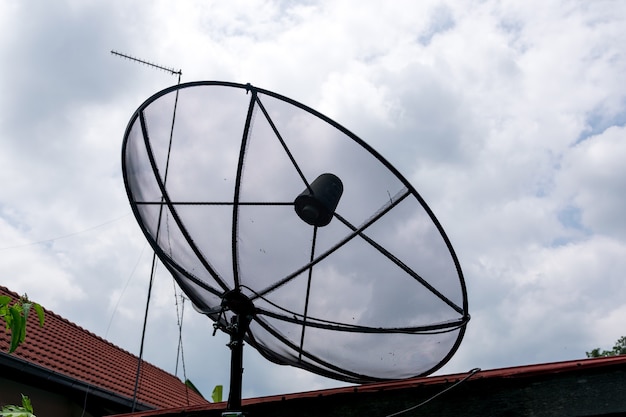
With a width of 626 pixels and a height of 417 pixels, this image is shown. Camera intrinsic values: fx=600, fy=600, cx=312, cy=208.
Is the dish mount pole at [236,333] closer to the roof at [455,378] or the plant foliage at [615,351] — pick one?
the roof at [455,378]

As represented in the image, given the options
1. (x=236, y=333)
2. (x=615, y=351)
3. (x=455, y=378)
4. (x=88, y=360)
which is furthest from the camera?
(x=615, y=351)

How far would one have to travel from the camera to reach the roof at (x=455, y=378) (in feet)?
14.4

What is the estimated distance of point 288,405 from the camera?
17.4 feet

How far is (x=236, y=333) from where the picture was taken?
14.8 feet

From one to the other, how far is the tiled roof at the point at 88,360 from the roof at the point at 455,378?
8.75 ft

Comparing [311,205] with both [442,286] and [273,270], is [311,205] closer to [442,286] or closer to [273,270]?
[273,270]

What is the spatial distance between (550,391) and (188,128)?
11.9ft

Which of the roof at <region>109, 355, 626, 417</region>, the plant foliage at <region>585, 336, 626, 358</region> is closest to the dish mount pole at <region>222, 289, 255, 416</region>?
the roof at <region>109, 355, 626, 417</region>

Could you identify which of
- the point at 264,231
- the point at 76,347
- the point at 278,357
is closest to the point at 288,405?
the point at 278,357

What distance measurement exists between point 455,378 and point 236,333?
179 centimetres

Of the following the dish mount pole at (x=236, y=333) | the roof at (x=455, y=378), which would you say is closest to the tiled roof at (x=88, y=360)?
the roof at (x=455, y=378)

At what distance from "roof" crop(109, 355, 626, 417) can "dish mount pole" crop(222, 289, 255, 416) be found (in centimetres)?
95

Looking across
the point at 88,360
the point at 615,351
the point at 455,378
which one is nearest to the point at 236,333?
the point at 455,378

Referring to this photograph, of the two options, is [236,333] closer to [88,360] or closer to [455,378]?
[455,378]
